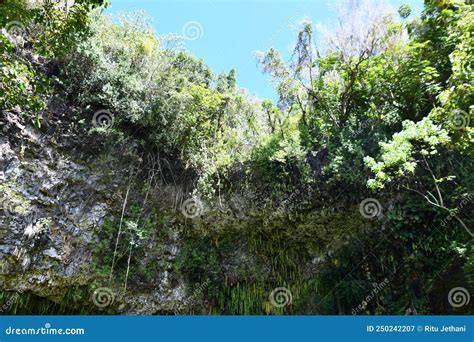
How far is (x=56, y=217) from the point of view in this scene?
6.45 m

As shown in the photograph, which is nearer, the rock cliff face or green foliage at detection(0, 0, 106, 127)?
green foliage at detection(0, 0, 106, 127)

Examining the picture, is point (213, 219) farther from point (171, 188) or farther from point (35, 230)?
point (35, 230)

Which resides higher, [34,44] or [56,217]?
[34,44]

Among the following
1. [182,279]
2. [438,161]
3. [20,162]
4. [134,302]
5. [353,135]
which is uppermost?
[353,135]

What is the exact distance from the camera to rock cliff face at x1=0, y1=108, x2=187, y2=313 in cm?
A: 590

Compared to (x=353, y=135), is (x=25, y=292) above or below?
below

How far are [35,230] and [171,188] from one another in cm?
292

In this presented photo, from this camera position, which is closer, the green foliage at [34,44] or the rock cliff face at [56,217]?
the green foliage at [34,44]

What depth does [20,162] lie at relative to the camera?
6.21 meters

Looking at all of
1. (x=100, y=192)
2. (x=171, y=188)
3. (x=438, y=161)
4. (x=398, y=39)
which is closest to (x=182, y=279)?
(x=171, y=188)

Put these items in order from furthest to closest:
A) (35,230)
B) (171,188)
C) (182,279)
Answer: (171,188) < (182,279) < (35,230)

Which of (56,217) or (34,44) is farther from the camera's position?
(56,217)

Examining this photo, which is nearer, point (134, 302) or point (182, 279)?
point (134, 302)

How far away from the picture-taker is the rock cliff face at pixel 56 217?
5902 mm
